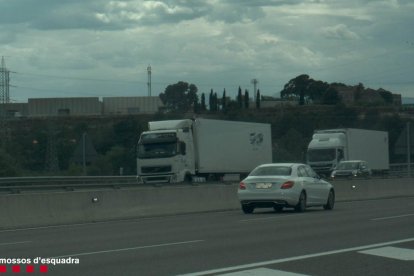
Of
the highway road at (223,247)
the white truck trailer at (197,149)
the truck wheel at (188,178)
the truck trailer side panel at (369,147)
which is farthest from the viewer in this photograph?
the truck trailer side panel at (369,147)

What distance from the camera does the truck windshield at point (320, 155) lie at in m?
56.0

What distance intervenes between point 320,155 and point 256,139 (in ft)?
19.3

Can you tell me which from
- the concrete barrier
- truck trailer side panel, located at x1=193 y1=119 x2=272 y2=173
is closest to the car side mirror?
truck trailer side panel, located at x1=193 y1=119 x2=272 y2=173

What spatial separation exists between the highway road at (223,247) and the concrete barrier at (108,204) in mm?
957

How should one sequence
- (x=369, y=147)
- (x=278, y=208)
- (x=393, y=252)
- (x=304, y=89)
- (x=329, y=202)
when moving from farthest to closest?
1. (x=304, y=89)
2. (x=369, y=147)
3. (x=329, y=202)
4. (x=278, y=208)
5. (x=393, y=252)

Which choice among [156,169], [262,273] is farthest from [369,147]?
[262,273]

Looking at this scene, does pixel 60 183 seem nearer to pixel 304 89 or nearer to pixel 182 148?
pixel 182 148

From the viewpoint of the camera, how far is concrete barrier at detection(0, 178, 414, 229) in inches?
946

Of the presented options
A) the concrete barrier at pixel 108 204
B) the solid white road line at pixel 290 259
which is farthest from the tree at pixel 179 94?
the solid white road line at pixel 290 259

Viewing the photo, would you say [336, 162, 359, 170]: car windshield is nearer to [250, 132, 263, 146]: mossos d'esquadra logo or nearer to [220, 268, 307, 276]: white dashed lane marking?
[250, 132, 263, 146]: mossos d'esquadra logo

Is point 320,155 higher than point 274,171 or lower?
lower

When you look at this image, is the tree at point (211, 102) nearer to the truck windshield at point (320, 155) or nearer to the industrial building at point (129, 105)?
the industrial building at point (129, 105)

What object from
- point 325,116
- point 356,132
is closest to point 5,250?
point 356,132

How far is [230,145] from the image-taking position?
49938 millimetres
